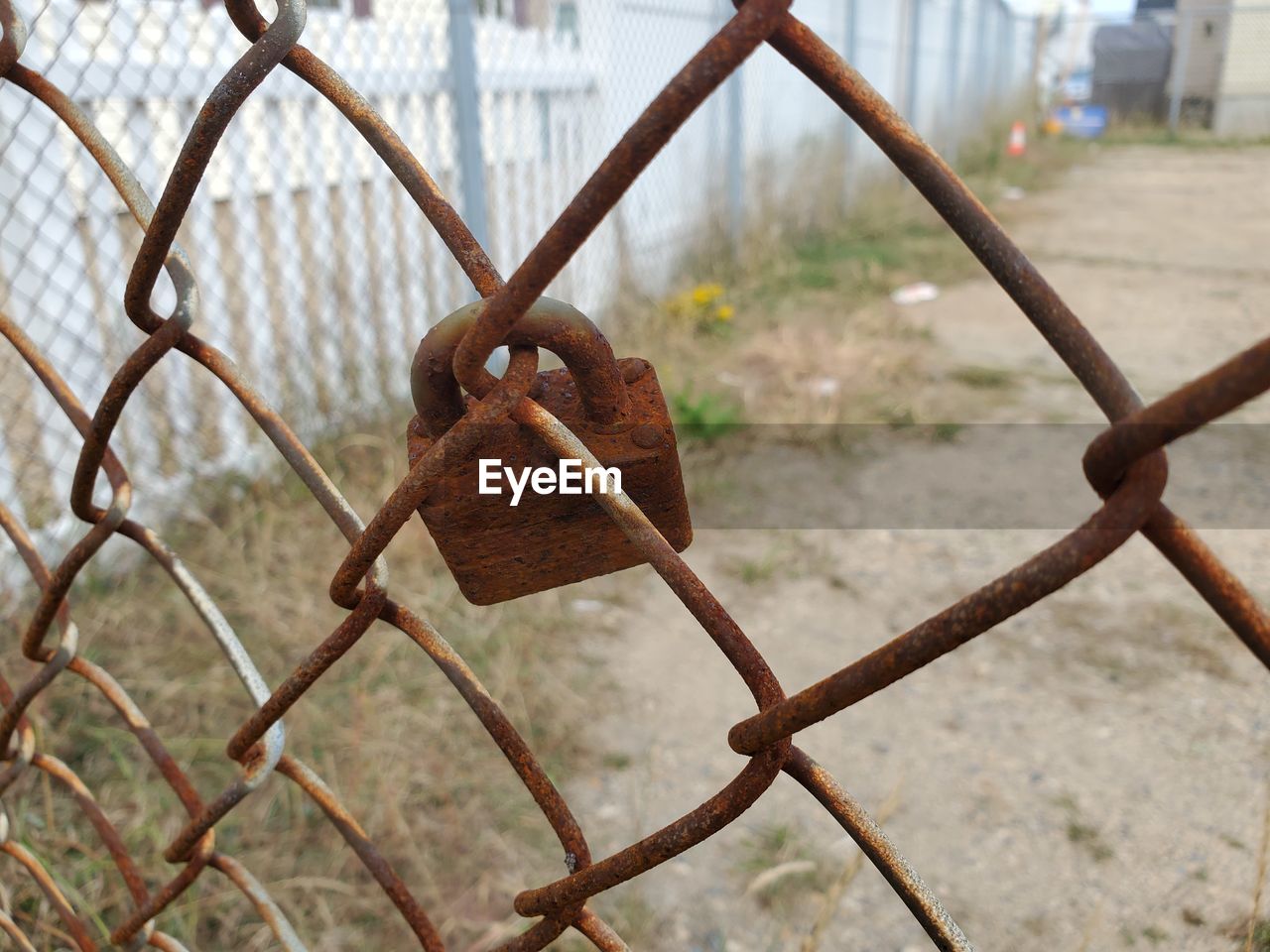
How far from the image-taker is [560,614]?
7.68 feet

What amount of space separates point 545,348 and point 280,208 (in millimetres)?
2980

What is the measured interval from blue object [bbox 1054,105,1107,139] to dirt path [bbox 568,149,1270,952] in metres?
14.6

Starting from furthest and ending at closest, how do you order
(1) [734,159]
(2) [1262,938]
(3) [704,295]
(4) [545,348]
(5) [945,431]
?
(1) [734,159] → (3) [704,295] → (5) [945,431] → (2) [1262,938] → (4) [545,348]

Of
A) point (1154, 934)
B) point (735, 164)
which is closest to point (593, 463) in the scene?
point (1154, 934)

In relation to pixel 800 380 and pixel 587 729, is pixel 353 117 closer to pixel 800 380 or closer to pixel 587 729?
pixel 587 729

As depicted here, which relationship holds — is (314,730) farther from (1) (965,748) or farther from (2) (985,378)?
(2) (985,378)

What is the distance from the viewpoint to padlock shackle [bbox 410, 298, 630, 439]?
374 mm

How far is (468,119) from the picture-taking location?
3.42m

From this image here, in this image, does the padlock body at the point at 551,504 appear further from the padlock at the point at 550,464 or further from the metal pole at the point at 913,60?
the metal pole at the point at 913,60

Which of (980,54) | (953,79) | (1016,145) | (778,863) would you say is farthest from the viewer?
(980,54)

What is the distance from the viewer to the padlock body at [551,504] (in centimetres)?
41

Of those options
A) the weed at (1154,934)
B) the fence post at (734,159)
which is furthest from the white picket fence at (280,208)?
the weed at (1154,934)

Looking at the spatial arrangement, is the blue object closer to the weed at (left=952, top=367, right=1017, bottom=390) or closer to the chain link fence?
the chain link fence

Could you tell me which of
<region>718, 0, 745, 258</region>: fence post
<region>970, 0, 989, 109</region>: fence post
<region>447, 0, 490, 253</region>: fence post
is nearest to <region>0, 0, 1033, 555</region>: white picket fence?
<region>447, 0, 490, 253</region>: fence post
